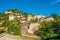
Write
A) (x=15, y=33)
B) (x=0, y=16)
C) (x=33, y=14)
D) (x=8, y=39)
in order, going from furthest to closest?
1. (x=33, y=14)
2. (x=0, y=16)
3. (x=15, y=33)
4. (x=8, y=39)

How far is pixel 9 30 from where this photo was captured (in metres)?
47.1

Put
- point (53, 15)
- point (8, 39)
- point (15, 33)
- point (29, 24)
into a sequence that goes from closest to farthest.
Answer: point (8, 39), point (15, 33), point (29, 24), point (53, 15)

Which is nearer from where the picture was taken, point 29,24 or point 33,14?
point 29,24

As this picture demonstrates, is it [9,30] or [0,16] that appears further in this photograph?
[0,16]

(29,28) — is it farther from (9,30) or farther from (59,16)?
(59,16)

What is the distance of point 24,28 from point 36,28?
120 inches

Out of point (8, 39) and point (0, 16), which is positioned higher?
point (0, 16)

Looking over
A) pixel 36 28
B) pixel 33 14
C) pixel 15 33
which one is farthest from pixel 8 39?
pixel 33 14

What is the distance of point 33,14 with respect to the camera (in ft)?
220

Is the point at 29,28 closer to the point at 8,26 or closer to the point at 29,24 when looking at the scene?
the point at 29,24

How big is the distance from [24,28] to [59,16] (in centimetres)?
1327

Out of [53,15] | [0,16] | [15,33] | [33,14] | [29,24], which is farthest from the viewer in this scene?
[33,14]

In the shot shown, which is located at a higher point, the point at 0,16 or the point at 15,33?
the point at 0,16

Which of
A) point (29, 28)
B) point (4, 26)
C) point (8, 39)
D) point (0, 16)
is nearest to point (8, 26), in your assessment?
point (4, 26)
